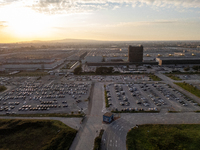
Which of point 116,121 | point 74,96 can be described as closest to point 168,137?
point 116,121

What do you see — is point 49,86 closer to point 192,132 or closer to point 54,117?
point 54,117

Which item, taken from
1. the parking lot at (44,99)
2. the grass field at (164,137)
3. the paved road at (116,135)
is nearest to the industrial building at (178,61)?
the parking lot at (44,99)

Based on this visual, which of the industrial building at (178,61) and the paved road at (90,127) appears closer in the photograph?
the paved road at (90,127)

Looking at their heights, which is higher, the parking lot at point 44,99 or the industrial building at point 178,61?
the industrial building at point 178,61

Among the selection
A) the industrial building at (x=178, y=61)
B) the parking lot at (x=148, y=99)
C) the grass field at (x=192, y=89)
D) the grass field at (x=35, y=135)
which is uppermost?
the industrial building at (x=178, y=61)

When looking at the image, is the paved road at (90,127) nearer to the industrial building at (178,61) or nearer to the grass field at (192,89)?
the grass field at (192,89)

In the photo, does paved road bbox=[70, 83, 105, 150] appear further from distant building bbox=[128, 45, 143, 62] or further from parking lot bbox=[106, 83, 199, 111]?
distant building bbox=[128, 45, 143, 62]

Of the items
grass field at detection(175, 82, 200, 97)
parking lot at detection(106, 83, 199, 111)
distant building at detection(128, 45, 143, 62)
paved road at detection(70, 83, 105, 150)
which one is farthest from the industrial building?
paved road at detection(70, 83, 105, 150)
